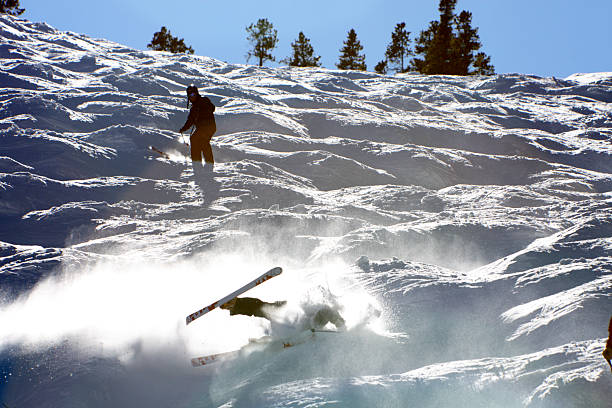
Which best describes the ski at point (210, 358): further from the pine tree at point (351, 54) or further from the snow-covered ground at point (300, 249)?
the pine tree at point (351, 54)

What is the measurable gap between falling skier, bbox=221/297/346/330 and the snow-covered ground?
18 centimetres

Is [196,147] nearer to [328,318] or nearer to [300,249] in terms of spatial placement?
[300,249]

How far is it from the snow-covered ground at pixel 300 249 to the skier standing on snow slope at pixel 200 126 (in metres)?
0.50

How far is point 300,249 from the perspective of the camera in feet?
34.2

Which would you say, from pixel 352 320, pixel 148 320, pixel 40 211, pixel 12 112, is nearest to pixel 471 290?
pixel 352 320

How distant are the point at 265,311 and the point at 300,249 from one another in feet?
12.6

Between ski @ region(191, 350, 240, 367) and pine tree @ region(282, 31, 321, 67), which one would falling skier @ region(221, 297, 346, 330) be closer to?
ski @ region(191, 350, 240, 367)

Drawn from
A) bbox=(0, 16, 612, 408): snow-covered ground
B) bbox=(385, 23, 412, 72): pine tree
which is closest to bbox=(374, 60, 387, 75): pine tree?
bbox=(385, 23, 412, 72): pine tree

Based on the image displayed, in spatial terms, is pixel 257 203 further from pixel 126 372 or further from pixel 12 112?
pixel 12 112

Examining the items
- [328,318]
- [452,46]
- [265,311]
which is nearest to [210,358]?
[265,311]

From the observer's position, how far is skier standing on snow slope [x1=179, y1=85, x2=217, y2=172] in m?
15.4

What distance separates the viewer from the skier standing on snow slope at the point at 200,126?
15.4 m

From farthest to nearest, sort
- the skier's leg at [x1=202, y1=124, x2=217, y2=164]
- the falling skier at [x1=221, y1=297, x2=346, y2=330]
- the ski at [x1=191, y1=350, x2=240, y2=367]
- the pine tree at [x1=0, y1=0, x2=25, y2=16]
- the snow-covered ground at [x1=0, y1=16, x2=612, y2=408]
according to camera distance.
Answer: the pine tree at [x1=0, y1=0, x2=25, y2=16]
the skier's leg at [x1=202, y1=124, x2=217, y2=164]
the falling skier at [x1=221, y1=297, x2=346, y2=330]
the ski at [x1=191, y1=350, x2=240, y2=367]
the snow-covered ground at [x1=0, y1=16, x2=612, y2=408]

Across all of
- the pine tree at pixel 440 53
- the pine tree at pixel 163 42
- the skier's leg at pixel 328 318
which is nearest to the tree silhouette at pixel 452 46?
the pine tree at pixel 440 53
